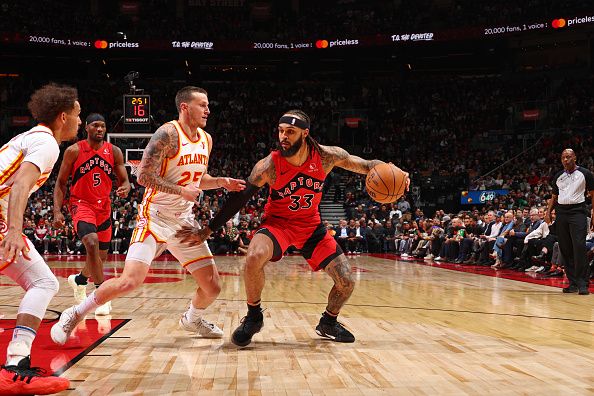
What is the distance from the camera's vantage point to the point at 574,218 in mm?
8375

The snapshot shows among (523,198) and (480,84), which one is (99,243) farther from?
(480,84)

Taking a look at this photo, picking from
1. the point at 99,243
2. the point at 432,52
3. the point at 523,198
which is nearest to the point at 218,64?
the point at 432,52

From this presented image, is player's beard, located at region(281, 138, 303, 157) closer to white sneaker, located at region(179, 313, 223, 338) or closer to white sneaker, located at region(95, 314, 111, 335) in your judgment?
white sneaker, located at region(179, 313, 223, 338)

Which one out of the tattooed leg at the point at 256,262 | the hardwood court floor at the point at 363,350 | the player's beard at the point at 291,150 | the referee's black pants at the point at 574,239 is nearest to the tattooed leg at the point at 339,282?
the hardwood court floor at the point at 363,350

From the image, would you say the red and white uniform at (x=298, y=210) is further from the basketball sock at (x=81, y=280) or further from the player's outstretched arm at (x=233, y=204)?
the basketball sock at (x=81, y=280)

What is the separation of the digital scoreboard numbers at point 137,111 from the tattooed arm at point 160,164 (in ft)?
46.2

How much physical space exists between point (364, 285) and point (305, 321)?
3923 mm

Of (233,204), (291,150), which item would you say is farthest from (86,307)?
(291,150)

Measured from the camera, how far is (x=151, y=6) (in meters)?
34.8

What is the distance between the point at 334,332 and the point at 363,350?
1.56 ft

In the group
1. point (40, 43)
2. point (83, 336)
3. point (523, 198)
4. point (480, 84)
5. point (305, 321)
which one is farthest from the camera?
point (480, 84)

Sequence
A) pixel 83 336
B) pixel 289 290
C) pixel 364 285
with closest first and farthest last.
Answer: pixel 83 336
pixel 289 290
pixel 364 285

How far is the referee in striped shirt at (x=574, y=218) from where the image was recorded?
836 centimetres

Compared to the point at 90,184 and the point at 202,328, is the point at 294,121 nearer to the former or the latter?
the point at 202,328
